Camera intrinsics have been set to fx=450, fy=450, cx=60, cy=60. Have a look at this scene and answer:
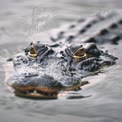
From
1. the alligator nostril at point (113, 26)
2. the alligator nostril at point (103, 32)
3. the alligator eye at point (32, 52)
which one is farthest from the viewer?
the alligator nostril at point (113, 26)

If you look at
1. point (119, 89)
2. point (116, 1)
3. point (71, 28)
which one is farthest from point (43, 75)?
point (116, 1)

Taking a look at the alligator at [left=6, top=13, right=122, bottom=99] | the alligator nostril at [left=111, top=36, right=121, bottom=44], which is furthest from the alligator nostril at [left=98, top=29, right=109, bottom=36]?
the alligator at [left=6, top=13, right=122, bottom=99]

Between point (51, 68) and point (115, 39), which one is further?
point (115, 39)

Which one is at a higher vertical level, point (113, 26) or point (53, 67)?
point (113, 26)

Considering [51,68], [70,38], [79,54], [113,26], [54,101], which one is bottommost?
[54,101]

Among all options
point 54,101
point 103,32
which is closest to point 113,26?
point 103,32

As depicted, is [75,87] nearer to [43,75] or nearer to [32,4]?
[43,75]

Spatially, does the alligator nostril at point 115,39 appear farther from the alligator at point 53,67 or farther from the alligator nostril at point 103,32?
the alligator at point 53,67

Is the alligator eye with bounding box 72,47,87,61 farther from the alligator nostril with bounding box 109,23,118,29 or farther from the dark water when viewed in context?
the alligator nostril with bounding box 109,23,118,29

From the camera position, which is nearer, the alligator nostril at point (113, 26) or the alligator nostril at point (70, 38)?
the alligator nostril at point (70, 38)

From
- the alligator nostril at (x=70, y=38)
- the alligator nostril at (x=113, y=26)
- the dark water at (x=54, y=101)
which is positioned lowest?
the dark water at (x=54, y=101)

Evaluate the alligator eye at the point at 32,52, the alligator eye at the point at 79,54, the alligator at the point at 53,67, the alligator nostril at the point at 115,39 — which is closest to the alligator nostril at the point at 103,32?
the alligator nostril at the point at 115,39

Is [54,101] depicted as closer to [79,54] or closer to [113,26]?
[79,54]
